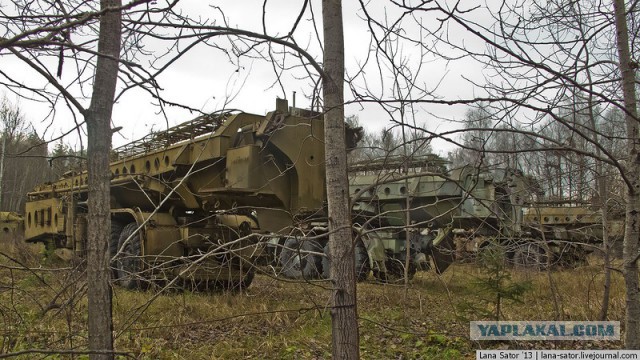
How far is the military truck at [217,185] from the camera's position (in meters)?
6.54

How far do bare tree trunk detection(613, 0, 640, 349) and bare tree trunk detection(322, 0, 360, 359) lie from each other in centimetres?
199

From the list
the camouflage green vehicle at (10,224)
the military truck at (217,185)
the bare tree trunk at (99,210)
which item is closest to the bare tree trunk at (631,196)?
the military truck at (217,185)

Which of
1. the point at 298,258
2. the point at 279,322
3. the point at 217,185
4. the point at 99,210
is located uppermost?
the point at 217,185

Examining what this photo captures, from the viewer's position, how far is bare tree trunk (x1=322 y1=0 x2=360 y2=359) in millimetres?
2473

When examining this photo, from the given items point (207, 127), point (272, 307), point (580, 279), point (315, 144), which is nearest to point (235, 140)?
point (207, 127)

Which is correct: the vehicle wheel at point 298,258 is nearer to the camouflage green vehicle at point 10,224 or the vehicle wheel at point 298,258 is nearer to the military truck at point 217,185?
the military truck at point 217,185

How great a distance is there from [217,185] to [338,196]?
16.9 ft

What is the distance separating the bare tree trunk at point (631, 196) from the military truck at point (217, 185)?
9.05ft

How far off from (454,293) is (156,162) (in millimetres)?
5860

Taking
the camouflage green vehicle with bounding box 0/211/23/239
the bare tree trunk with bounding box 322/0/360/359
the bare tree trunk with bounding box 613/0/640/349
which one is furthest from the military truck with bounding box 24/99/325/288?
the camouflage green vehicle with bounding box 0/211/23/239

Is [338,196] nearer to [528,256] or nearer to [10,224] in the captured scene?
[528,256]

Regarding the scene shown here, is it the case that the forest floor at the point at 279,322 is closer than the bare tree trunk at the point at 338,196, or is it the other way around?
the bare tree trunk at the point at 338,196

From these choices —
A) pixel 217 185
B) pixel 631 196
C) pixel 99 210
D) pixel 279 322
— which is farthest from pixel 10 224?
pixel 631 196

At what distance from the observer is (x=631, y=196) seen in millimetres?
3320
